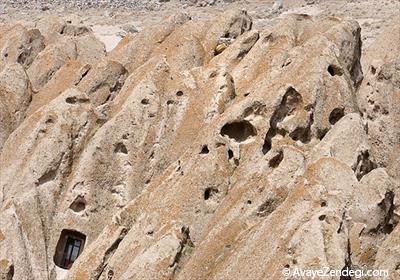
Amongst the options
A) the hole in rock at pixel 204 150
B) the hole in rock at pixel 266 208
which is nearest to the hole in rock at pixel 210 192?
the hole in rock at pixel 204 150

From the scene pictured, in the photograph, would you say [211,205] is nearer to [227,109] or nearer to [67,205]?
[227,109]

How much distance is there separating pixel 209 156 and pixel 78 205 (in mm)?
6249

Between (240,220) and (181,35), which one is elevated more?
(240,220)

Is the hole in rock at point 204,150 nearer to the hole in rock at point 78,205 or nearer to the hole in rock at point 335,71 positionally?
the hole in rock at point 78,205

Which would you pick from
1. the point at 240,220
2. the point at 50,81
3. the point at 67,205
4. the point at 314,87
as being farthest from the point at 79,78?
the point at 240,220

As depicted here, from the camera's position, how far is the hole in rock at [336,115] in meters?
27.6

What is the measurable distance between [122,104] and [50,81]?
7.18m

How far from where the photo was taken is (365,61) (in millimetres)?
34781

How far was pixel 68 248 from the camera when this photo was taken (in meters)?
28.6

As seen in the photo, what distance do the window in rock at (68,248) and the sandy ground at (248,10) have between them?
77.5 feet

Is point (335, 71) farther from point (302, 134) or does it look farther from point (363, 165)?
point (363, 165)

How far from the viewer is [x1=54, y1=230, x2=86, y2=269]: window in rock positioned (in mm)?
28109

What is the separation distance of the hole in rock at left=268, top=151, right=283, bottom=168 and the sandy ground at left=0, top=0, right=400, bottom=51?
27883mm

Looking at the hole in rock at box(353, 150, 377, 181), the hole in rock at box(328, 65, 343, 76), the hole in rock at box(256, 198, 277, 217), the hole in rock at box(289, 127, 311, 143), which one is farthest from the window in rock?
the hole in rock at box(328, 65, 343, 76)
